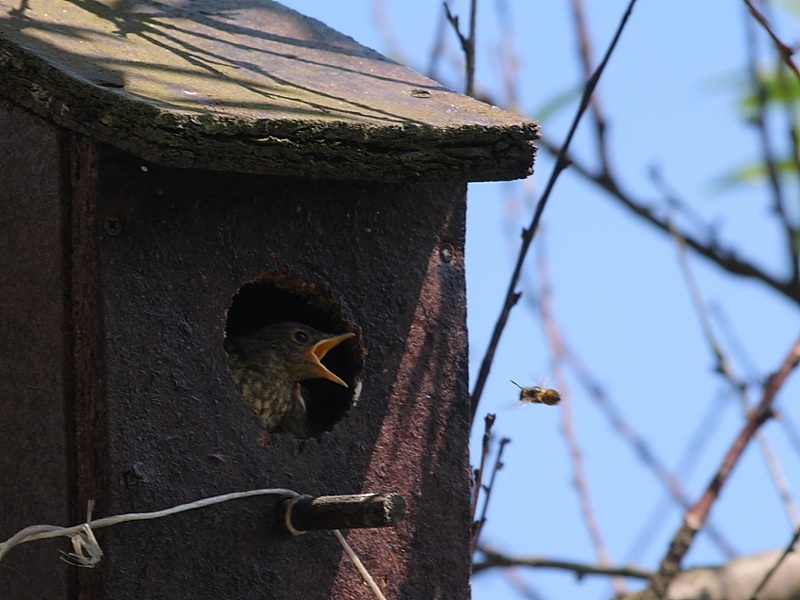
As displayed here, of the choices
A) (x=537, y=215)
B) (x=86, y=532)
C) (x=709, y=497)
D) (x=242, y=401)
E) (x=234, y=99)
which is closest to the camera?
(x=86, y=532)

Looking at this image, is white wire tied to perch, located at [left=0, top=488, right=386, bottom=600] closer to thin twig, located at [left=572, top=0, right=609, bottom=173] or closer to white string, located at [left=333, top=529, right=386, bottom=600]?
white string, located at [left=333, top=529, right=386, bottom=600]

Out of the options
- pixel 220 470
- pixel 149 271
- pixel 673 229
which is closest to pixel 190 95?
pixel 149 271

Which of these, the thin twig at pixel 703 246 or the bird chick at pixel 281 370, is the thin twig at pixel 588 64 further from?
the bird chick at pixel 281 370

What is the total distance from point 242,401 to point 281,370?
17.2 inches

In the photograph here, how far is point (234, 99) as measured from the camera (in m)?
2.40

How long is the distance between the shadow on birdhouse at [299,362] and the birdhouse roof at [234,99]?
0.35 meters

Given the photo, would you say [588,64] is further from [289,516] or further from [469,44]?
[289,516]

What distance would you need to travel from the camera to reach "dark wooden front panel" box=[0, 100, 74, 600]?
2.38 meters

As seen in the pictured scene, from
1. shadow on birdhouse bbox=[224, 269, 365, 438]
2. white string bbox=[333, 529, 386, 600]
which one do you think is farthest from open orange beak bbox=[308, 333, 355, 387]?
white string bbox=[333, 529, 386, 600]

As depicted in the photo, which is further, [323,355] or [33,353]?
[323,355]

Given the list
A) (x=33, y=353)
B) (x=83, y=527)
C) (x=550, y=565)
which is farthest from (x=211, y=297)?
(x=550, y=565)

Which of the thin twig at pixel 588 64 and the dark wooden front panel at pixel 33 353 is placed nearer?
the dark wooden front panel at pixel 33 353

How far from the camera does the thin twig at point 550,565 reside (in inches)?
145

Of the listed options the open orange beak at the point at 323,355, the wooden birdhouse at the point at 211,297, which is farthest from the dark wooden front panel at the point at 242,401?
the open orange beak at the point at 323,355
